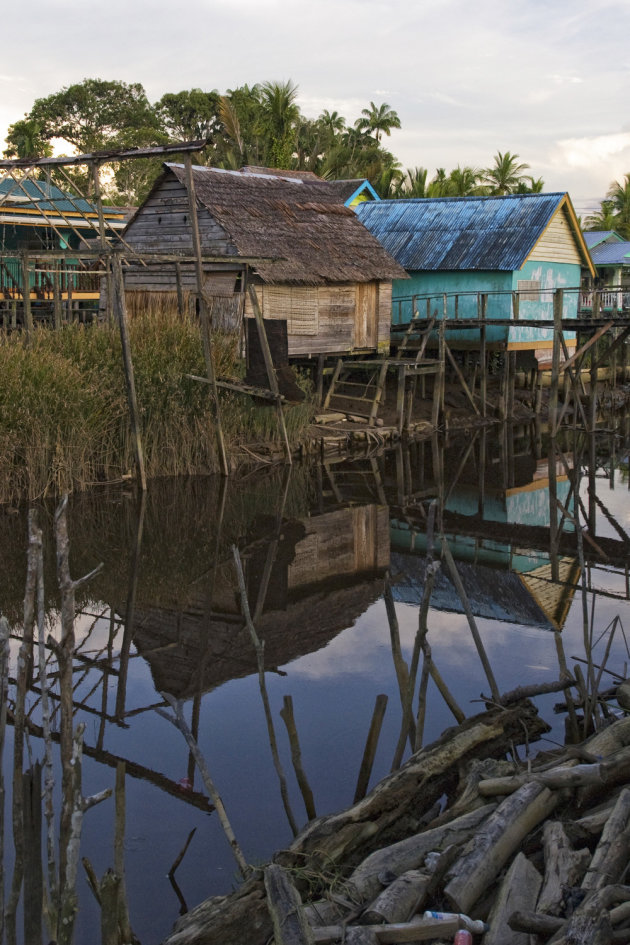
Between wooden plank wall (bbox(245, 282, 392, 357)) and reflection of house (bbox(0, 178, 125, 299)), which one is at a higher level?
reflection of house (bbox(0, 178, 125, 299))

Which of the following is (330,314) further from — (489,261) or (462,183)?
(462,183)

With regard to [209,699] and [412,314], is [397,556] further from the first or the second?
[412,314]

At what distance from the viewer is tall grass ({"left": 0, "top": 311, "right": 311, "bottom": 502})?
13727 millimetres

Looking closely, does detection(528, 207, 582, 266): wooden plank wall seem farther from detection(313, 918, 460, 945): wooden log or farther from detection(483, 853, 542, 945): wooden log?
detection(313, 918, 460, 945): wooden log

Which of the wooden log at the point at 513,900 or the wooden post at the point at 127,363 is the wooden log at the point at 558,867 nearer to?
the wooden log at the point at 513,900

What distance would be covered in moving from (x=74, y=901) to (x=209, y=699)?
13.2ft

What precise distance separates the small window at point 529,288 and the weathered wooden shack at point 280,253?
434 cm

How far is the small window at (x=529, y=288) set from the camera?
2555 cm

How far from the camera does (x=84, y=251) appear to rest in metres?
14.9

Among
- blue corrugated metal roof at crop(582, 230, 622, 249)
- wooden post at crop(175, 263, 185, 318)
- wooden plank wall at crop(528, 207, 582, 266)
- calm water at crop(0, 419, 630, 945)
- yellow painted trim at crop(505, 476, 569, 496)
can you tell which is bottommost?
calm water at crop(0, 419, 630, 945)

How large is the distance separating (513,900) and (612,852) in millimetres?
487

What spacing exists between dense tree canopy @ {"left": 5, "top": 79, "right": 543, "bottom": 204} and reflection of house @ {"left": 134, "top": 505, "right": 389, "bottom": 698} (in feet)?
86.1

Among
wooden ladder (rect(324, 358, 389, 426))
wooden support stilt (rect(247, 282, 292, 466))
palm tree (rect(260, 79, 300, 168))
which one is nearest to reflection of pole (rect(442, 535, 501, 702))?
wooden support stilt (rect(247, 282, 292, 466))

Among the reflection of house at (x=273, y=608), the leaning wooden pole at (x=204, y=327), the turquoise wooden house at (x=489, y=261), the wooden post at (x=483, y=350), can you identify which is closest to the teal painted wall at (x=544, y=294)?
the turquoise wooden house at (x=489, y=261)
